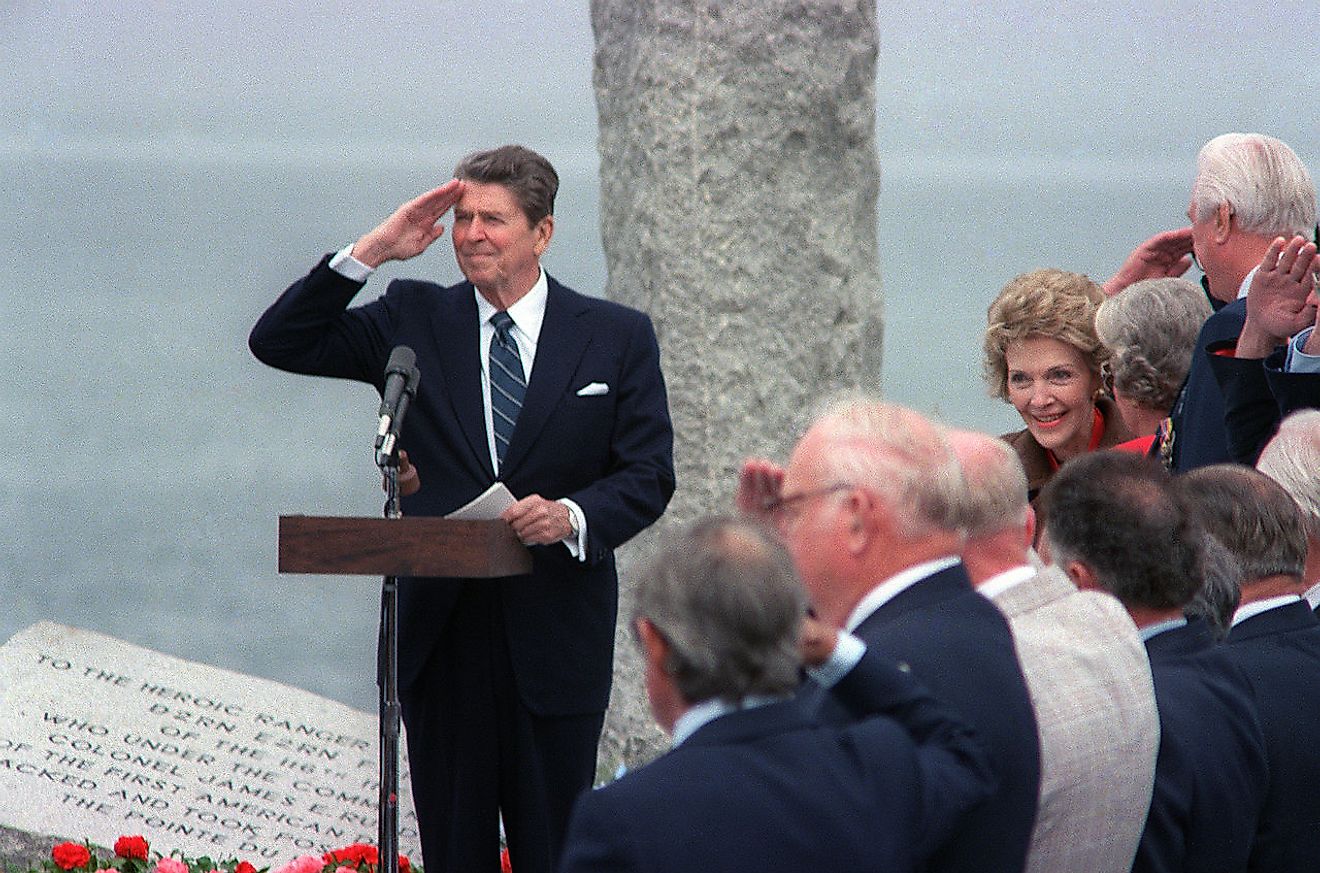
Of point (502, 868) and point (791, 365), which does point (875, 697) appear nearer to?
point (502, 868)

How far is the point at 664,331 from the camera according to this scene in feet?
15.3

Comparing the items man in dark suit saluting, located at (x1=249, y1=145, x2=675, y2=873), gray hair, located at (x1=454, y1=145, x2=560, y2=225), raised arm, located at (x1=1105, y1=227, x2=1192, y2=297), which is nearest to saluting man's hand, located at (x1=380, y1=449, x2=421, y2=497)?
man in dark suit saluting, located at (x1=249, y1=145, x2=675, y2=873)

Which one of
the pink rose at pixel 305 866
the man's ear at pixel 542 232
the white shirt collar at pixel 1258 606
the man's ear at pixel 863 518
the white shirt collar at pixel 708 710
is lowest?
the pink rose at pixel 305 866

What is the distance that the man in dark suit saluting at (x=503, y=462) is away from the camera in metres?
3.11

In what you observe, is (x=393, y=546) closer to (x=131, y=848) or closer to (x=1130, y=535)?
(x=1130, y=535)

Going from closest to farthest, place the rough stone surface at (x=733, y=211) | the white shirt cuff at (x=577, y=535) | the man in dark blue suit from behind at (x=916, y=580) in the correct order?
the man in dark blue suit from behind at (x=916, y=580) < the white shirt cuff at (x=577, y=535) < the rough stone surface at (x=733, y=211)

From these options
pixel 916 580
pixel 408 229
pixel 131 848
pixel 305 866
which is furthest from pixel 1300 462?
pixel 131 848

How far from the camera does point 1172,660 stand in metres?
2.13

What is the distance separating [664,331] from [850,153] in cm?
71

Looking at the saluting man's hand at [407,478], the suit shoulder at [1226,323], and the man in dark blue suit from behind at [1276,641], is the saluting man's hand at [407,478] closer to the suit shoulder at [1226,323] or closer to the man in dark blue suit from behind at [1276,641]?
the man in dark blue suit from behind at [1276,641]

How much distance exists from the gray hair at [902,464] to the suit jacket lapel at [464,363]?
4.66ft

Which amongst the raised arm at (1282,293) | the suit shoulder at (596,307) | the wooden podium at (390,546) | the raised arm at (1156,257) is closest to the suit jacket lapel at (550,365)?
the suit shoulder at (596,307)

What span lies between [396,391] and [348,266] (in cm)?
38

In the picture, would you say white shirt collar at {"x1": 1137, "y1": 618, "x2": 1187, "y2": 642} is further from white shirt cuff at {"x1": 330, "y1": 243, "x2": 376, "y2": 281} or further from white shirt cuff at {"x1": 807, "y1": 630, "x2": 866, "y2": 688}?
white shirt cuff at {"x1": 330, "y1": 243, "x2": 376, "y2": 281}
